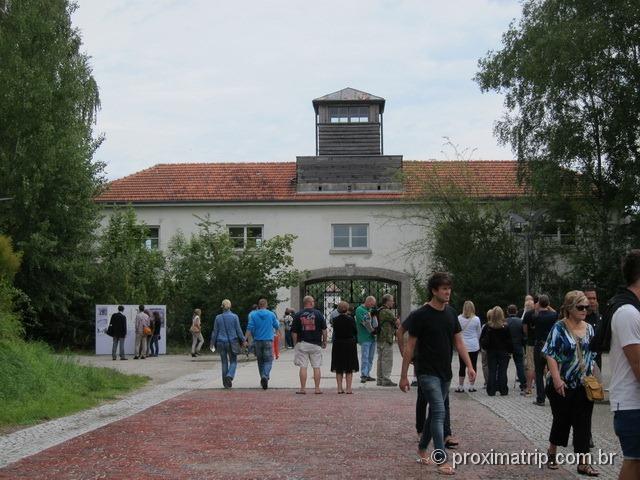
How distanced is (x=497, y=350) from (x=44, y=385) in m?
7.85

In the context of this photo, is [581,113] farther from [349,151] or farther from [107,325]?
[107,325]

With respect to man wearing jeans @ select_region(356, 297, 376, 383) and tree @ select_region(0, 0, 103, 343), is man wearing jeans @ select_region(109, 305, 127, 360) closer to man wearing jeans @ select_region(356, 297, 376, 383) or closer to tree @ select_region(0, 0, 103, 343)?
tree @ select_region(0, 0, 103, 343)

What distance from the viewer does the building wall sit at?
40.3 metres

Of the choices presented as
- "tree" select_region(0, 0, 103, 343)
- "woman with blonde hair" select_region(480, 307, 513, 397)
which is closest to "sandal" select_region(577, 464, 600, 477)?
"woman with blonde hair" select_region(480, 307, 513, 397)

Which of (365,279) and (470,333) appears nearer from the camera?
(470,333)

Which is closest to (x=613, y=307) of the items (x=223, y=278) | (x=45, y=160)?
(x=45, y=160)

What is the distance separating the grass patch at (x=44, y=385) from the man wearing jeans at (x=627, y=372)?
8616mm

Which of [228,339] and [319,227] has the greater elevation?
[319,227]

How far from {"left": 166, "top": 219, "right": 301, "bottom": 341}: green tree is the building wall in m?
5.21

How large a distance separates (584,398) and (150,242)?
34526mm

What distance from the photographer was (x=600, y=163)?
31688 mm

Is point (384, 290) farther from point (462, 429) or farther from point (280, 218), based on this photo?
point (462, 429)

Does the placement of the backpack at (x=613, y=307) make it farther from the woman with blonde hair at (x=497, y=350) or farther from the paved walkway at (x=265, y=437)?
the woman with blonde hair at (x=497, y=350)

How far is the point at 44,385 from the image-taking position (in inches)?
588
